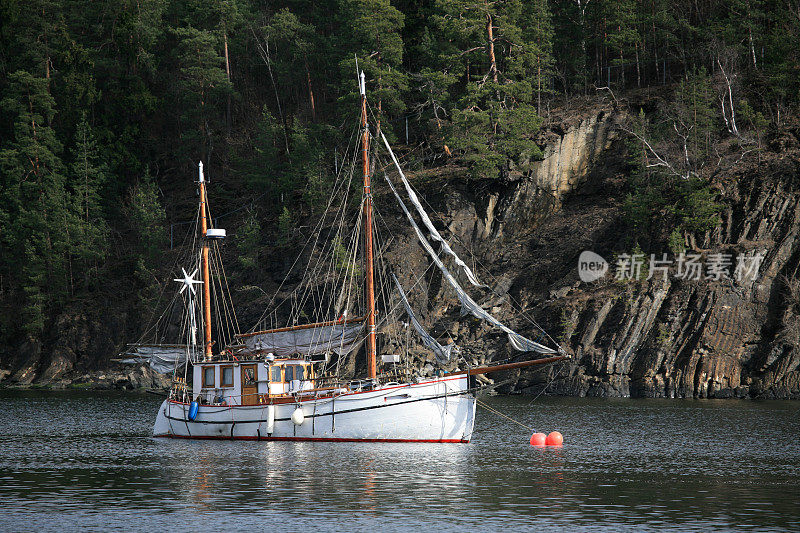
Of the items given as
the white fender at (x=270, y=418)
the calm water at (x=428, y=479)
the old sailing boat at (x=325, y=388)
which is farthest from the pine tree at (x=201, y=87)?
the white fender at (x=270, y=418)

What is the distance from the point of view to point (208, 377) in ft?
153

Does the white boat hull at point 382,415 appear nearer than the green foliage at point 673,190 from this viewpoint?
Yes

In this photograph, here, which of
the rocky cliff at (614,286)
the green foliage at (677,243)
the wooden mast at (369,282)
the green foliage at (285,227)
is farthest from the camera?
the green foliage at (285,227)

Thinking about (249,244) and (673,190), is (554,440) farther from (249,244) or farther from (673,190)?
(249,244)

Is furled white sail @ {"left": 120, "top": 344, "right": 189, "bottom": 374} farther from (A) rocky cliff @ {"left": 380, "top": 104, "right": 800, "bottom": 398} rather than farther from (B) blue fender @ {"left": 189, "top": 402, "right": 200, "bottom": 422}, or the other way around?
(A) rocky cliff @ {"left": 380, "top": 104, "right": 800, "bottom": 398}

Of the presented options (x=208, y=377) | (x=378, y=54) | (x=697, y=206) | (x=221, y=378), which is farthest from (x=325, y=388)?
(x=378, y=54)

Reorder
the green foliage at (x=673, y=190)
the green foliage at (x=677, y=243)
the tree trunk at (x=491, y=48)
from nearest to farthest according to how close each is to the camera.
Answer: the green foliage at (x=677, y=243)
the green foliage at (x=673, y=190)
the tree trunk at (x=491, y=48)

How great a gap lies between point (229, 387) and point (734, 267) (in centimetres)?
4185

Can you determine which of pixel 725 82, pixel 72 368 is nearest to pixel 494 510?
pixel 725 82

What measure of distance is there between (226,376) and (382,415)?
9133 millimetres

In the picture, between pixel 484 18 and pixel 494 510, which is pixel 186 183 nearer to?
pixel 484 18

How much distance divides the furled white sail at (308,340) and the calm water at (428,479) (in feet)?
20.5

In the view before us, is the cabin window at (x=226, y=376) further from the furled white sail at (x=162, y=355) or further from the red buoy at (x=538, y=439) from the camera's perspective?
the red buoy at (x=538, y=439)

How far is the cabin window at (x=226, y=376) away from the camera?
150 feet
